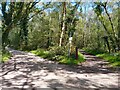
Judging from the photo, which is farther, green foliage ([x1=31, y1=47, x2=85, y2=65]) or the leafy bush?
the leafy bush

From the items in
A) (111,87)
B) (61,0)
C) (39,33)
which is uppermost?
(61,0)

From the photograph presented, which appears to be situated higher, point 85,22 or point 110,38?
point 85,22

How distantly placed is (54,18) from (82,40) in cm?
1706

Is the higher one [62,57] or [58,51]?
[58,51]

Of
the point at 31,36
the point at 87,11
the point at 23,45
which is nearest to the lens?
the point at 31,36

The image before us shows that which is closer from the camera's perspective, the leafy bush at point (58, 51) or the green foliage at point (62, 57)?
the green foliage at point (62, 57)

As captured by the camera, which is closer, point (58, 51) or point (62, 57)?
point (62, 57)

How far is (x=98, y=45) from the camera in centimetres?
3556

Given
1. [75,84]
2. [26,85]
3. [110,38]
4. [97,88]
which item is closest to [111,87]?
[97,88]

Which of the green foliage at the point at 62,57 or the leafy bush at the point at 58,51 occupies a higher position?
the leafy bush at the point at 58,51

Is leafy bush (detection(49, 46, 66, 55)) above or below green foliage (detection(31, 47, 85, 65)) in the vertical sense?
above

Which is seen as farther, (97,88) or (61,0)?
(61,0)

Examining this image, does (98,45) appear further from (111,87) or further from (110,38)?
(111,87)

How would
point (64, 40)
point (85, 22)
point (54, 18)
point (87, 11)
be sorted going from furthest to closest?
point (85, 22) → point (87, 11) → point (54, 18) → point (64, 40)
